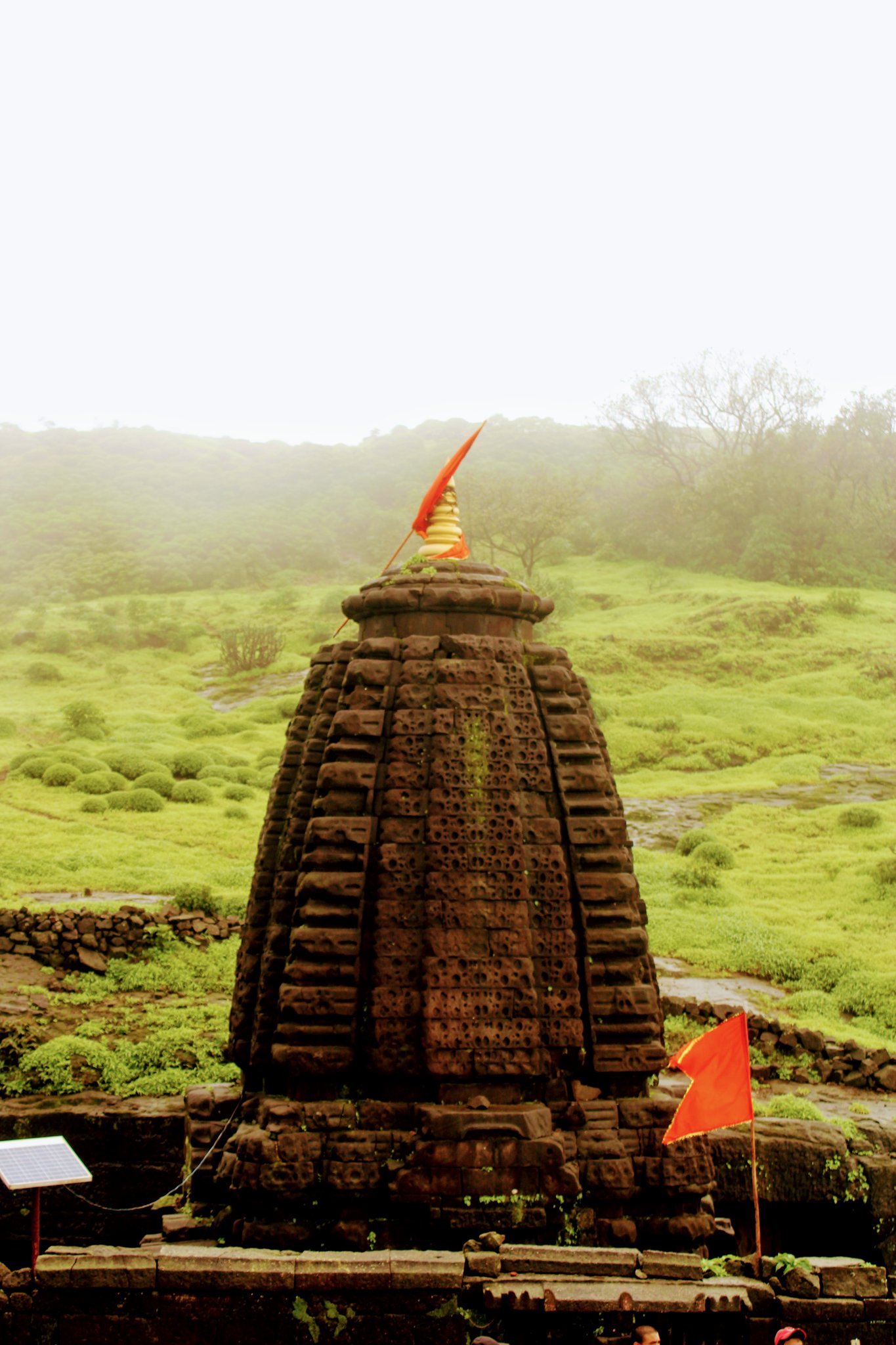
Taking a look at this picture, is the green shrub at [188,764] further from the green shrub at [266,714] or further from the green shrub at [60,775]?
the green shrub at [266,714]

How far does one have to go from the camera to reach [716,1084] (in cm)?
677

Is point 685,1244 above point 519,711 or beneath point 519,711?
beneath

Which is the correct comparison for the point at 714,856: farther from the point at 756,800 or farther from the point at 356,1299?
the point at 356,1299

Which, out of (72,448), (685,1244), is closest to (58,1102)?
(685,1244)

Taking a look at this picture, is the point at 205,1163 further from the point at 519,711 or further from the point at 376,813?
the point at 519,711

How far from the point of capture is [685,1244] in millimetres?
6684

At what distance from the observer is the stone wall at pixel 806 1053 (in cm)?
1336

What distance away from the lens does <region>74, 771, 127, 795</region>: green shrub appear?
2377cm

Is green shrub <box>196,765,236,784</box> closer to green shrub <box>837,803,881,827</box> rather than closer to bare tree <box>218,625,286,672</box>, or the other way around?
bare tree <box>218,625,286,672</box>

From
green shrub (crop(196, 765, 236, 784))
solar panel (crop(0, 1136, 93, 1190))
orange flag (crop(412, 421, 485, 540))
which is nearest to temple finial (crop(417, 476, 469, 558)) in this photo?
orange flag (crop(412, 421, 485, 540))

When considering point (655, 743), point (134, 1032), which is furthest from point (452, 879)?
point (655, 743)

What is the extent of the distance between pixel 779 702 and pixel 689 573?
1701 centimetres

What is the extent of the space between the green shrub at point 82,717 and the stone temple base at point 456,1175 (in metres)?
23.2

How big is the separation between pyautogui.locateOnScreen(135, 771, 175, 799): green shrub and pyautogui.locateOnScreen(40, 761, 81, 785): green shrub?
4.24 feet
